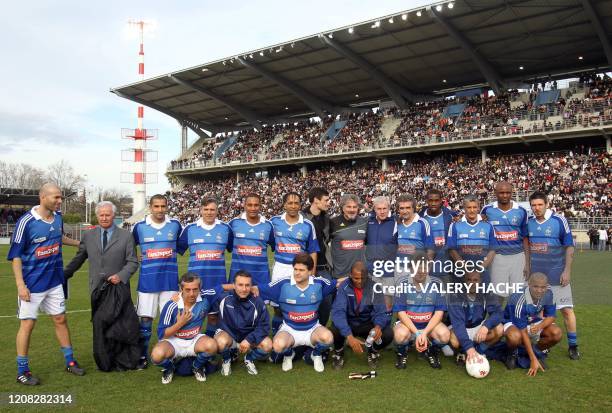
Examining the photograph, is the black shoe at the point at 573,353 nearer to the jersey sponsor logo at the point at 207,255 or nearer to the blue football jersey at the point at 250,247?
the blue football jersey at the point at 250,247

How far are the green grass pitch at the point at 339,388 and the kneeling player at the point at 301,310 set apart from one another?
24 cm

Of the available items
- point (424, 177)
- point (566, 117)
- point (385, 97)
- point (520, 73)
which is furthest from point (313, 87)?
point (566, 117)

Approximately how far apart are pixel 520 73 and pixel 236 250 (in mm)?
31693

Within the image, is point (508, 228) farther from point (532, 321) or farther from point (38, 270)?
point (38, 270)

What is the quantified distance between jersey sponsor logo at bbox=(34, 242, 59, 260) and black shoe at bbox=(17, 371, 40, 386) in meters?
1.13

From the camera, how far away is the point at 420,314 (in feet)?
17.4

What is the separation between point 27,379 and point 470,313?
179 inches

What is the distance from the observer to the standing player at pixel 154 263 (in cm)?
544

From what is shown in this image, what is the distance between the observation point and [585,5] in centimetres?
2298

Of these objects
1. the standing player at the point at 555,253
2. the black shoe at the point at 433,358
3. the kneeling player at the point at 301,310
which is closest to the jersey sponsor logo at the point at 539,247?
the standing player at the point at 555,253

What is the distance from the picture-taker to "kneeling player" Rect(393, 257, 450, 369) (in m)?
5.18

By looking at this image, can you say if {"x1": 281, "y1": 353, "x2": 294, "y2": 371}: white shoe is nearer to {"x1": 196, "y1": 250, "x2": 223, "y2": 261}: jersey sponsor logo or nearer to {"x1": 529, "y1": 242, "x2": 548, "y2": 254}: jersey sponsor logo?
{"x1": 196, "y1": 250, "x2": 223, "y2": 261}: jersey sponsor logo

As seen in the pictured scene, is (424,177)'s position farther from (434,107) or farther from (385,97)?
(385,97)

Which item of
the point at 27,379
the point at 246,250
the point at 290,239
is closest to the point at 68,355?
the point at 27,379
